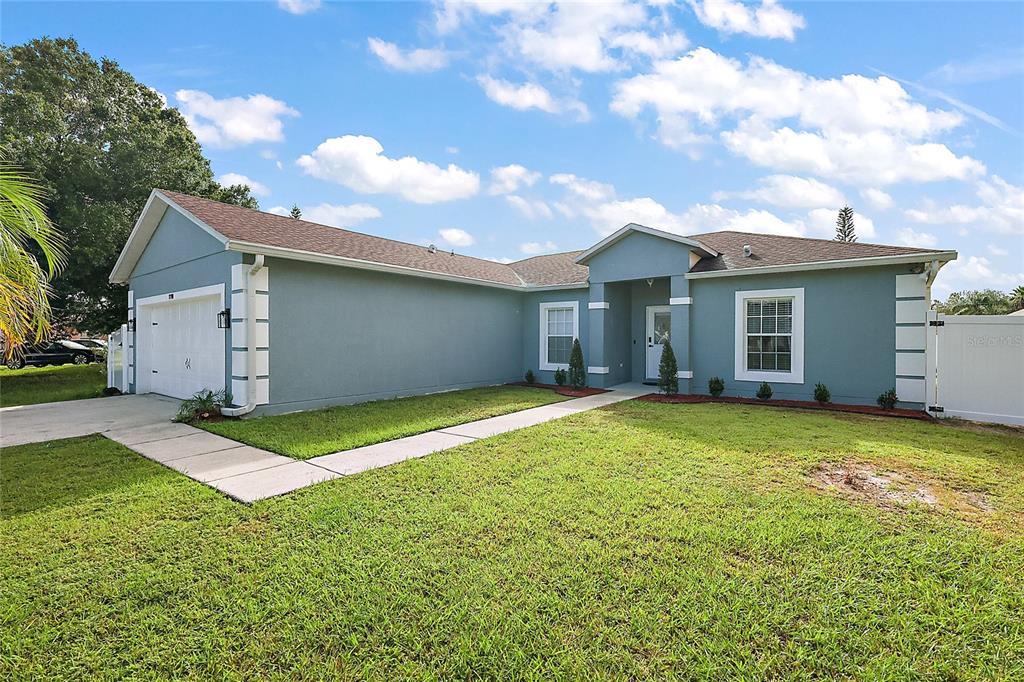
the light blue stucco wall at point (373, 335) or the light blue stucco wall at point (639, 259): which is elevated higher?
the light blue stucco wall at point (639, 259)

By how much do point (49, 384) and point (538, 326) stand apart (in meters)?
15.7

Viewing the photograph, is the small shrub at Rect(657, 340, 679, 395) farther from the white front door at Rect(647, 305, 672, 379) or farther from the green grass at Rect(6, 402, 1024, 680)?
the green grass at Rect(6, 402, 1024, 680)

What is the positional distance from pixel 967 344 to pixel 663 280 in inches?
248

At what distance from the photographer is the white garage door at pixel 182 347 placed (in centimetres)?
936

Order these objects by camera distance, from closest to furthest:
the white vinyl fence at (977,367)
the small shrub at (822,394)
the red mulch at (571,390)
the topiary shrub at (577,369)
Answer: the white vinyl fence at (977,367) → the small shrub at (822,394) → the red mulch at (571,390) → the topiary shrub at (577,369)

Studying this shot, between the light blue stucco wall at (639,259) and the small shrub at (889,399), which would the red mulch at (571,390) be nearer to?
the light blue stucco wall at (639,259)

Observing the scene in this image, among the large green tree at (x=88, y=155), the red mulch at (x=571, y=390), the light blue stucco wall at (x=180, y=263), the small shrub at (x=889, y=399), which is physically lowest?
the red mulch at (x=571, y=390)

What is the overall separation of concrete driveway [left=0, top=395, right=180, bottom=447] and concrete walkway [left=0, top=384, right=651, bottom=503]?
15mm

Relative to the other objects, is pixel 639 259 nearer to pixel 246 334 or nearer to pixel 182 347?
pixel 246 334

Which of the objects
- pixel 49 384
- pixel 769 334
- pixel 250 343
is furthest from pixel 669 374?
pixel 49 384

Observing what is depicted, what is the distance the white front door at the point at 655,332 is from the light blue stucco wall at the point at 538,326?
192cm

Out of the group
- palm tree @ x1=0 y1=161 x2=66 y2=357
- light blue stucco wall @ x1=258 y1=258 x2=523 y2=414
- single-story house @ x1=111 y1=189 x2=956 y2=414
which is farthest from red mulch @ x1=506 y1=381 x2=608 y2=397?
palm tree @ x1=0 y1=161 x2=66 y2=357

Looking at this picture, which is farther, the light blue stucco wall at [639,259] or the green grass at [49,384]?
the green grass at [49,384]

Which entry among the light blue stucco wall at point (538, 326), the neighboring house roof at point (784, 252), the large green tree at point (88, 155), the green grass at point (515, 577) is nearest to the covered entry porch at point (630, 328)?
the light blue stucco wall at point (538, 326)
